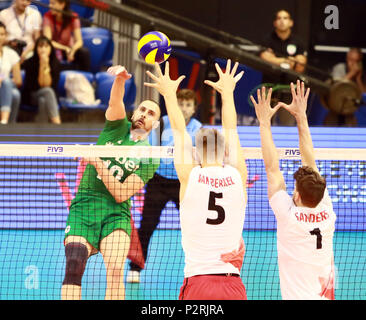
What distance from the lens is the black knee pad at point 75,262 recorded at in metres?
6.75

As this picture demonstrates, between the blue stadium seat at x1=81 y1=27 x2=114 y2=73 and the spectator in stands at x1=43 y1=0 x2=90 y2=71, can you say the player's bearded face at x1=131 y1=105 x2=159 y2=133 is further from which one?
the blue stadium seat at x1=81 y1=27 x2=114 y2=73

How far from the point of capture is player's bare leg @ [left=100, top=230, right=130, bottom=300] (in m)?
7.08

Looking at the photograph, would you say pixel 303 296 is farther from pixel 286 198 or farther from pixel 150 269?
pixel 150 269

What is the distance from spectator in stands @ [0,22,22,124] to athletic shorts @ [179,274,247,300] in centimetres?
774

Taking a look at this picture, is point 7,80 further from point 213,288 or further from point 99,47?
point 213,288

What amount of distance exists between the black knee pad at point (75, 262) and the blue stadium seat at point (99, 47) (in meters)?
8.02

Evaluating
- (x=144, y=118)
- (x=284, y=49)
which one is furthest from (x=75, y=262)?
(x=284, y=49)

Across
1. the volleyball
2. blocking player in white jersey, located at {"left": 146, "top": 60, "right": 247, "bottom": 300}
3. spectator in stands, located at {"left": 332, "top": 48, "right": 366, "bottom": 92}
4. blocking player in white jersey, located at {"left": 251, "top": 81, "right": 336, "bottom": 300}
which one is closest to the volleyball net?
the volleyball

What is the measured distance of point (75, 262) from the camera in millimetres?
6773

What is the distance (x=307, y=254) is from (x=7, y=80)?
8.30m

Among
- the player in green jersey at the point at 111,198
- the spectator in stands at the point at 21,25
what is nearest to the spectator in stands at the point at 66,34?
the spectator in stands at the point at 21,25

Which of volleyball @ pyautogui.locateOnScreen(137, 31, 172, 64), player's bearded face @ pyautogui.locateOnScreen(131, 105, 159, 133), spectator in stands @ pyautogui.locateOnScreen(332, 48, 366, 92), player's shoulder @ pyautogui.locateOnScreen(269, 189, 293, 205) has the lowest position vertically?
player's shoulder @ pyautogui.locateOnScreen(269, 189, 293, 205)

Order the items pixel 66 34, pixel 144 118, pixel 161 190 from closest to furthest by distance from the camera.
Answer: pixel 144 118, pixel 161 190, pixel 66 34
